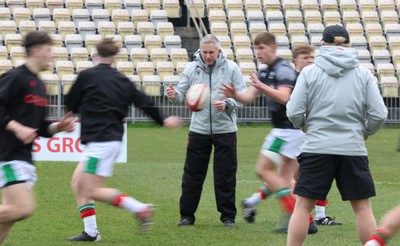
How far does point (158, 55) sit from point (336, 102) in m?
22.0

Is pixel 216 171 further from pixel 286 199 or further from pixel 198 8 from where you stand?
pixel 198 8

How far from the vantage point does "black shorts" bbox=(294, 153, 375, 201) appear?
306 inches

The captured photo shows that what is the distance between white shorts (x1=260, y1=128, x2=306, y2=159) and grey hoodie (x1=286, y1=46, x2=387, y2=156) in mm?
2407

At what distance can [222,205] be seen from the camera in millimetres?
11250

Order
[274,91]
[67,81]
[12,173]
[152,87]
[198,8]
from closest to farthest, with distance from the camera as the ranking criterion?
[12,173]
[274,91]
[67,81]
[152,87]
[198,8]

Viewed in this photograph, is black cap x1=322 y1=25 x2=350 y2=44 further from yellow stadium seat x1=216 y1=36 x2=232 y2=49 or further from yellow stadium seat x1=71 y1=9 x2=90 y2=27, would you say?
yellow stadium seat x1=71 y1=9 x2=90 y2=27

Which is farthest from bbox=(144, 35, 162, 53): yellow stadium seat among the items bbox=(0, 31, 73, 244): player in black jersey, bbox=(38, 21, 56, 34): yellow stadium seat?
bbox=(0, 31, 73, 244): player in black jersey

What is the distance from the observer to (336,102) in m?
7.78

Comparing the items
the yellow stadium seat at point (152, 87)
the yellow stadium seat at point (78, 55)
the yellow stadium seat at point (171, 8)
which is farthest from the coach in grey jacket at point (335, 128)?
the yellow stadium seat at point (171, 8)

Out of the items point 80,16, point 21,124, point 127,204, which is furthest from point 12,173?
point 80,16

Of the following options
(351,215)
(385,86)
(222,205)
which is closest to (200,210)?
(222,205)

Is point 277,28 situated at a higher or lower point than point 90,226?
higher

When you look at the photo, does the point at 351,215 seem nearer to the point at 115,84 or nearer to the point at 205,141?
the point at 205,141

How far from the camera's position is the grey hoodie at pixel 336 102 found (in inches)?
306
